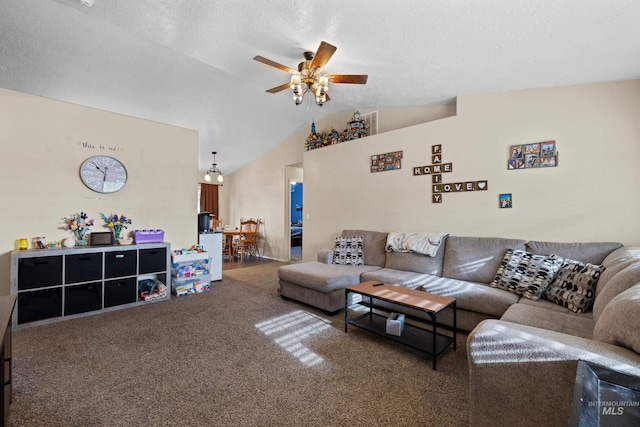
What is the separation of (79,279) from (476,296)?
13.3 feet

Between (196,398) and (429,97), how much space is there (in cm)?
410

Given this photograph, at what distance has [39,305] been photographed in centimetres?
280

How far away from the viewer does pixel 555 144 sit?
2971 millimetres

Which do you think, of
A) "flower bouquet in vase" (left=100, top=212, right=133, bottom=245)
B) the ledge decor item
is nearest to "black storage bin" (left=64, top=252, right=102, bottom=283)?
"flower bouquet in vase" (left=100, top=212, right=133, bottom=245)

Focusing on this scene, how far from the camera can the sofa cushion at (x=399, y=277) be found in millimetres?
3018

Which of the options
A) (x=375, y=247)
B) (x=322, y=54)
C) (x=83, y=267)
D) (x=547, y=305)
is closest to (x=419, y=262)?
(x=375, y=247)

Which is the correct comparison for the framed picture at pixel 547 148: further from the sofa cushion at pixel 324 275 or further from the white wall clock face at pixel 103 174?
the white wall clock face at pixel 103 174

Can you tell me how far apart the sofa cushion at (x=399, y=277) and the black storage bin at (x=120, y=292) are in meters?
2.79

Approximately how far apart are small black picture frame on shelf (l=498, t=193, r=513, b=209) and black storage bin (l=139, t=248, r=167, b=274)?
4261 mm

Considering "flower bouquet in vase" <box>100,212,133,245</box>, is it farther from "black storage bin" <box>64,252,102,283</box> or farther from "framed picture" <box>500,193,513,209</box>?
"framed picture" <box>500,193,513,209</box>

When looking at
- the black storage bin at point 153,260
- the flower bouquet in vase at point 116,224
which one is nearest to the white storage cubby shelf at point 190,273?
the black storage bin at point 153,260

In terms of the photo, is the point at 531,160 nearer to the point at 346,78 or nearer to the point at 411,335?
the point at 346,78

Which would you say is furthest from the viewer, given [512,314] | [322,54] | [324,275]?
[324,275]

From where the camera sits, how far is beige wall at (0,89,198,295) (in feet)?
9.65
